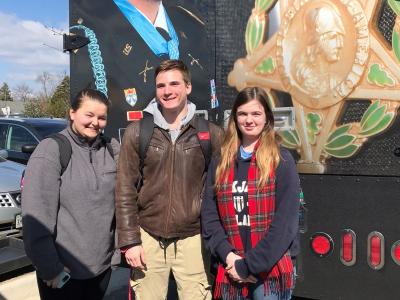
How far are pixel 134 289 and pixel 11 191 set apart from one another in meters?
3.39

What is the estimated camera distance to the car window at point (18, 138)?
8.09 m

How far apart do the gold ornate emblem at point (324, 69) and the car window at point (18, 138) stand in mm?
6005

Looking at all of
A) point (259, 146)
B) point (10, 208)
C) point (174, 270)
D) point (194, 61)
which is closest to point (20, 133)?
point (10, 208)

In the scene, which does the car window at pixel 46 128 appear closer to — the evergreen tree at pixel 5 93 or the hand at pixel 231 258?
the hand at pixel 231 258

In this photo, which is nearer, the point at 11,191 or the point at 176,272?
the point at 176,272

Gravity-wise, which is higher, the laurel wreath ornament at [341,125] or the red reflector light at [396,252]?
the laurel wreath ornament at [341,125]

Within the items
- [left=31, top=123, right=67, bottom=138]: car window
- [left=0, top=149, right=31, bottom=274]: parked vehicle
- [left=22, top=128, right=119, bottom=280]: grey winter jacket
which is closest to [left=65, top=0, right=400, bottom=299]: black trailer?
[left=22, top=128, right=119, bottom=280]: grey winter jacket

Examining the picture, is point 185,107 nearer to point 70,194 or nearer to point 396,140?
point 70,194

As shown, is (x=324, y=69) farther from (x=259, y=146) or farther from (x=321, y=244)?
(x=321, y=244)

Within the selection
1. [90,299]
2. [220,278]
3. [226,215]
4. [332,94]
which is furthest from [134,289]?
[332,94]

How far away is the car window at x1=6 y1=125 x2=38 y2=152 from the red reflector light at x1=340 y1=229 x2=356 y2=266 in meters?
6.37

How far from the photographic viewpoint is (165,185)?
102 inches

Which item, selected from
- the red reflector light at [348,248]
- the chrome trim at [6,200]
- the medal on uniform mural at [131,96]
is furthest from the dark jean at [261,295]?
the chrome trim at [6,200]

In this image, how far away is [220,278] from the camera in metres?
2.48
